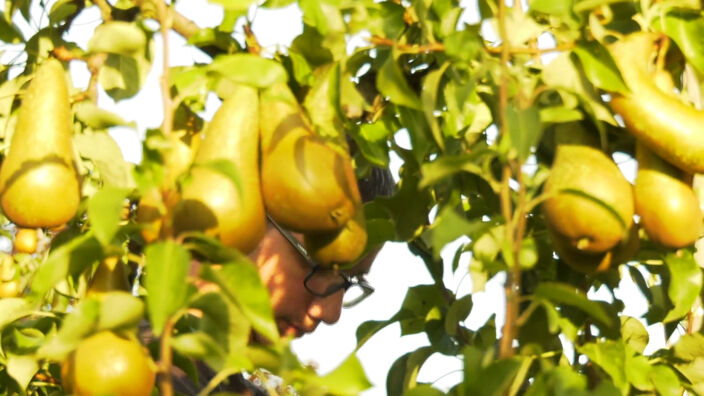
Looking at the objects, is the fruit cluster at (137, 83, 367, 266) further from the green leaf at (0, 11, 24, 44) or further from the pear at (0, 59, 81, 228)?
the green leaf at (0, 11, 24, 44)

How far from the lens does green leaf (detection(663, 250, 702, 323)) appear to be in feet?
5.06

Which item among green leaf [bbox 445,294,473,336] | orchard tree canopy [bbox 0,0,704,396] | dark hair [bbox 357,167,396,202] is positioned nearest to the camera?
orchard tree canopy [bbox 0,0,704,396]

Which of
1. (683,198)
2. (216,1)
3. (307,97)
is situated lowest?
(683,198)

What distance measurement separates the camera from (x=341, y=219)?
4.19ft

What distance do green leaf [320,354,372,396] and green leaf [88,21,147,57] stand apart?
0.44 m

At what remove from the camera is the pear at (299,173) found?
1.23 metres

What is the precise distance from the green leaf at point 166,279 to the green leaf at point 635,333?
94 centimetres

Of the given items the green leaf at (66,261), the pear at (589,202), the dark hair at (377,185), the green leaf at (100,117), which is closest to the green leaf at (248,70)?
the green leaf at (100,117)

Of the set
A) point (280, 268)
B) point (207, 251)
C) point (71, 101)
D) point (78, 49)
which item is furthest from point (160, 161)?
point (280, 268)

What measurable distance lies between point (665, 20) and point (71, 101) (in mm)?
781

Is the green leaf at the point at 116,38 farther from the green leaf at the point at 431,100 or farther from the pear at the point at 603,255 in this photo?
the pear at the point at 603,255

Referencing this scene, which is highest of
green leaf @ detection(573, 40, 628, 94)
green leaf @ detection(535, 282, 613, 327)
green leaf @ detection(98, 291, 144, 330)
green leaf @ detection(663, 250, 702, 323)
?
green leaf @ detection(573, 40, 628, 94)

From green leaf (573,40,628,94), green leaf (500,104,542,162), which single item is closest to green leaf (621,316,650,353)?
green leaf (573,40,628,94)

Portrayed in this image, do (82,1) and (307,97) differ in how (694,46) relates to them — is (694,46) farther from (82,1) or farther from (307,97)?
(82,1)
